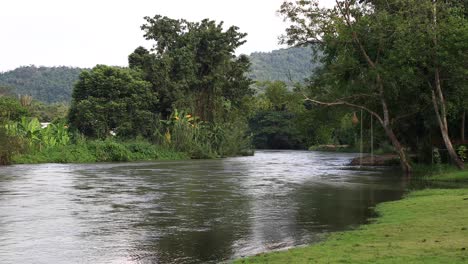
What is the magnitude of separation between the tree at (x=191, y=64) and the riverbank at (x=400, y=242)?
45.5 meters

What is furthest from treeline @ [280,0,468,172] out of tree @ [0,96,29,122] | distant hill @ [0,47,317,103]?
distant hill @ [0,47,317,103]

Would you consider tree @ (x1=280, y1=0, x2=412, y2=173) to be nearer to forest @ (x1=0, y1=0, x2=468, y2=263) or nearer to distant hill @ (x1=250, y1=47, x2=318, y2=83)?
forest @ (x1=0, y1=0, x2=468, y2=263)

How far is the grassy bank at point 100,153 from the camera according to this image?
44.2 m

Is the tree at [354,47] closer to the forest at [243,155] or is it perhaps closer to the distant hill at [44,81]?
the forest at [243,155]

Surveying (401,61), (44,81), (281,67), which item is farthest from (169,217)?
(281,67)

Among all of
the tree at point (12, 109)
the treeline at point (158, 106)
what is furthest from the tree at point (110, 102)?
the tree at point (12, 109)

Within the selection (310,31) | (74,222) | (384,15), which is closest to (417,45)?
(384,15)

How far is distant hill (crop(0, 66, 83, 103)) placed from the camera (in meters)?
134

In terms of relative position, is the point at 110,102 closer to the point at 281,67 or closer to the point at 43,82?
the point at 43,82

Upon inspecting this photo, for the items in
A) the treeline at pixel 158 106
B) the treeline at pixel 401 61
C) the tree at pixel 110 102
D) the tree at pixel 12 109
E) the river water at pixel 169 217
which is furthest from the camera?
the tree at pixel 12 109

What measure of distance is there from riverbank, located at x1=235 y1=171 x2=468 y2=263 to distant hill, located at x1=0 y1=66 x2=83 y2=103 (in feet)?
422

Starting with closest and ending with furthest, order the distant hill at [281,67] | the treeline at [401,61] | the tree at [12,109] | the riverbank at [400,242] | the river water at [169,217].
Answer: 1. the riverbank at [400,242]
2. the river water at [169,217]
3. the treeline at [401,61]
4. the tree at [12,109]
5. the distant hill at [281,67]

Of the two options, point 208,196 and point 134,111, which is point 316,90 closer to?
point 208,196

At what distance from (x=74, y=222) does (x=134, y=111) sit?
42.1m
